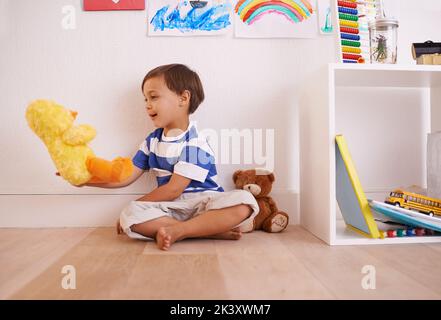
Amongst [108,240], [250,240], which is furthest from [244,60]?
[108,240]

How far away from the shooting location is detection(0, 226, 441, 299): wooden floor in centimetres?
76

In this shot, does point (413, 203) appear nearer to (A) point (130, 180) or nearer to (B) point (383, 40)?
(B) point (383, 40)

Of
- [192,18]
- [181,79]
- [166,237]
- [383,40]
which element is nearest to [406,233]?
[383,40]

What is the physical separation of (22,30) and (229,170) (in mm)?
772

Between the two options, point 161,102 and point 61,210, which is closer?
point 161,102

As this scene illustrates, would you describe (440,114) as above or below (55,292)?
above

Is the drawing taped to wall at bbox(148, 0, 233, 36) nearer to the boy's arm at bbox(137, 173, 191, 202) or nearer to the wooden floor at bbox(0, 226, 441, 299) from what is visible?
the boy's arm at bbox(137, 173, 191, 202)

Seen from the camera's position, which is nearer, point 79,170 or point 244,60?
point 79,170

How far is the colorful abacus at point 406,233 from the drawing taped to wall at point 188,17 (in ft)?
2.56

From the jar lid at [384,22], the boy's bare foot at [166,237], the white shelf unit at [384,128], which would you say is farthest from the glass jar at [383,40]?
the boy's bare foot at [166,237]

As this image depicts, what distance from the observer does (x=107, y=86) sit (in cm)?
142

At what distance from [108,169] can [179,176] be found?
20cm

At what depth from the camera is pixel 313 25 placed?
1.45m

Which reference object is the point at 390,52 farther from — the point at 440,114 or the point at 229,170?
the point at 229,170
